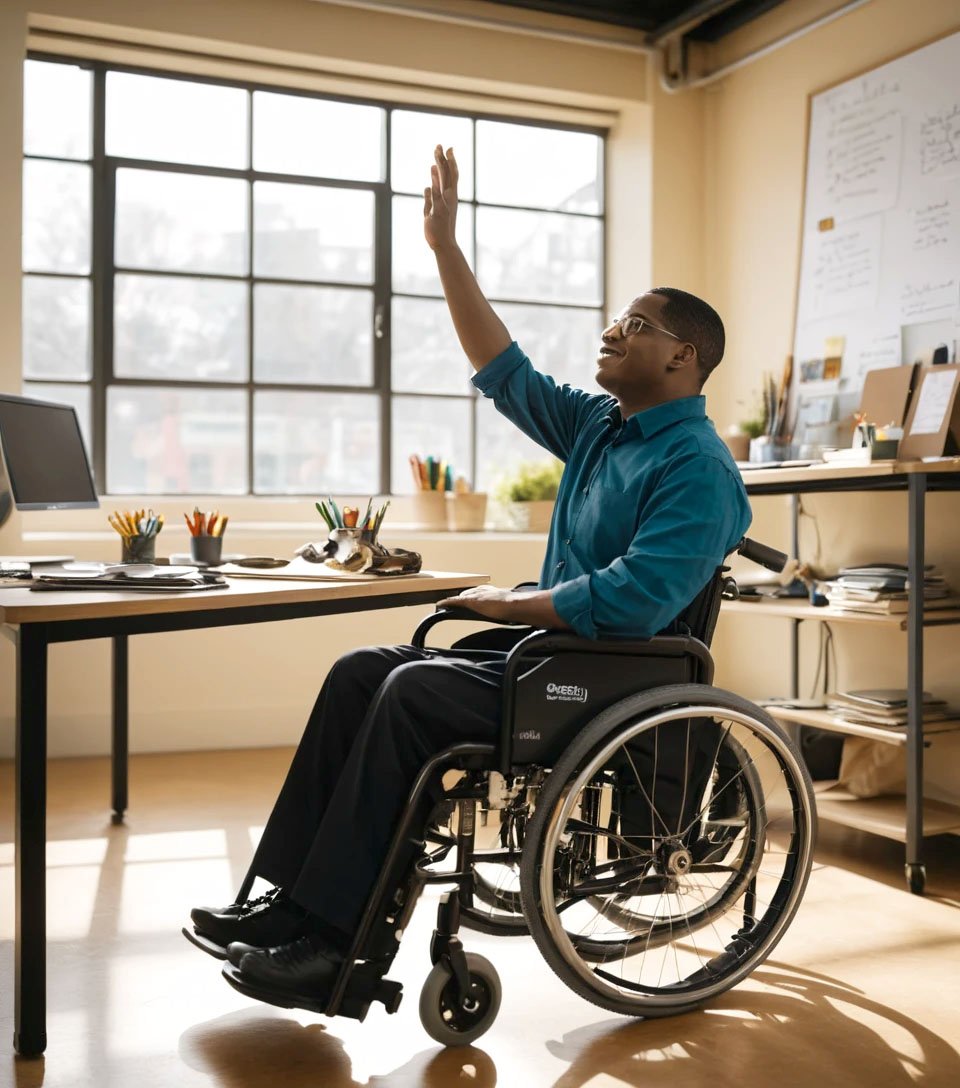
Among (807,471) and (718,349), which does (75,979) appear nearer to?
(718,349)

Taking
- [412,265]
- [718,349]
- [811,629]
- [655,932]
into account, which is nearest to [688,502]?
[718,349]

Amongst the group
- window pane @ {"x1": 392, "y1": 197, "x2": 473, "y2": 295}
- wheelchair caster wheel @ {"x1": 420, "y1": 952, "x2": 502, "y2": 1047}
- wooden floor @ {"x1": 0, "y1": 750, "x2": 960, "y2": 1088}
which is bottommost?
wooden floor @ {"x1": 0, "y1": 750, "x2": 960, "y2": 1088}

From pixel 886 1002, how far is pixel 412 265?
11.1 ft

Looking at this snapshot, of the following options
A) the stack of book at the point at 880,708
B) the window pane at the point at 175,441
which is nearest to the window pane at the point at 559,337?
the window pane at the point at 175,441

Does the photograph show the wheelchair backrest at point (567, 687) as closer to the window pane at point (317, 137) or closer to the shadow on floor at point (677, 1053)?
the shadow on floor at point (677, 1053)

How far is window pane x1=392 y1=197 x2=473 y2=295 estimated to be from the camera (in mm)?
4723

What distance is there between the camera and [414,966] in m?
2.27

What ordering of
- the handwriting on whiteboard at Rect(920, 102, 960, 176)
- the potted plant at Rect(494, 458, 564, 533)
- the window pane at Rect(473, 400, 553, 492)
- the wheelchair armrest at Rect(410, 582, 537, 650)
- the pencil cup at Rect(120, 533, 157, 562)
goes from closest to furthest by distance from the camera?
the wheelchair armrest at Rect(410, 582, 537, 650)
the pencil cup at Rect(120, 533, 157, 562)
the handwriting on whiteboard at Rect(920, 102, 960, 176)
the potted plant at Rect(494, 458, 564, 533)
the window pane at Rect(473, 400, 553, 492)

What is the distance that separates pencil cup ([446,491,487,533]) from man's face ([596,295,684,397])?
2.39m

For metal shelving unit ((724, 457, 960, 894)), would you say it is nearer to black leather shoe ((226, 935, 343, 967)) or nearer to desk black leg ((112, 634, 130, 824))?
black leather shoe ((226, 935, 343, 967))

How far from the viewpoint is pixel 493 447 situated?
486 cm

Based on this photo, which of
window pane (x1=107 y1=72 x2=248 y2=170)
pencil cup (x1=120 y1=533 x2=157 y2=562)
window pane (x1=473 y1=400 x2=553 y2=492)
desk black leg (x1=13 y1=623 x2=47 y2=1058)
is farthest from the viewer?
window pane (x1=473 y1=400 x2=553 y2=492)

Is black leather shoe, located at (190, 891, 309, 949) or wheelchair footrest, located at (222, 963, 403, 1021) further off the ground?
black leather shoe, located at (190, 891, 309, 949)

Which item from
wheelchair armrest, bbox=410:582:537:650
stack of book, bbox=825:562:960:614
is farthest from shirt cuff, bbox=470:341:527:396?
stack of book, bbox=825:562:960:614
